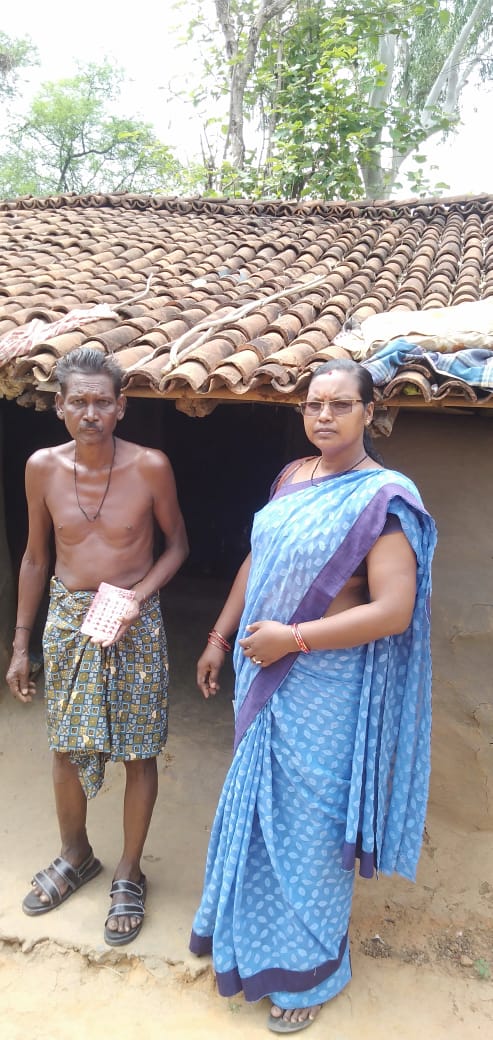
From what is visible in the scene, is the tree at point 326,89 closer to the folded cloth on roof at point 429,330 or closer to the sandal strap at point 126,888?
the folded cloth on roof at point 429,330

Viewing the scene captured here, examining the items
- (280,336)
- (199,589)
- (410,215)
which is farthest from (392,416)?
(410,215)

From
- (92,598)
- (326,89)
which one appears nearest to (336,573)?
(92,598)

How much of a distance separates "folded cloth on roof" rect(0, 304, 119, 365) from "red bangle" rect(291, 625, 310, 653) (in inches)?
60.8

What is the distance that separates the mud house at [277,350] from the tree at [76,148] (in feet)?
55.0

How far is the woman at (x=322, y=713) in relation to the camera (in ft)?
6.57

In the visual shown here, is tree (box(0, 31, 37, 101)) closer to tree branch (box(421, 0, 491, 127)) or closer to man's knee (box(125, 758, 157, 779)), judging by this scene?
tree branch (box(421, 0, 491, 127))

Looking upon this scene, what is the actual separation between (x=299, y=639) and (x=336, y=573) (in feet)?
0.71

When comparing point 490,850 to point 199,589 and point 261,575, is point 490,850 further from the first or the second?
point 199,589

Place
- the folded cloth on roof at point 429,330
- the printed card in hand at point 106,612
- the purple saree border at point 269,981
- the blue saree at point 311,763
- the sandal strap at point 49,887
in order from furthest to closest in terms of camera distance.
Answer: the sandal strap at point 49,887 → the folded cloth on roof at point 429,330 → the printed card in hand at point 106,612 → the purple saree border at point 269,981 → the blue saree at point 311,763

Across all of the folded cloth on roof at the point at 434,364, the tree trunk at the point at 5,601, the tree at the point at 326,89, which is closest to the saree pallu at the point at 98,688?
the folded cloth on roof at the point at 434,364

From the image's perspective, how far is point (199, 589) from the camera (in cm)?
583

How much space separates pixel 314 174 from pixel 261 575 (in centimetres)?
1163

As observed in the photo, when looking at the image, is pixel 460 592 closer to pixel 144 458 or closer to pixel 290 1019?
pixel 144 458

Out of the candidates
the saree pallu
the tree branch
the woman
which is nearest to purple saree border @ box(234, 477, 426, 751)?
the woman
